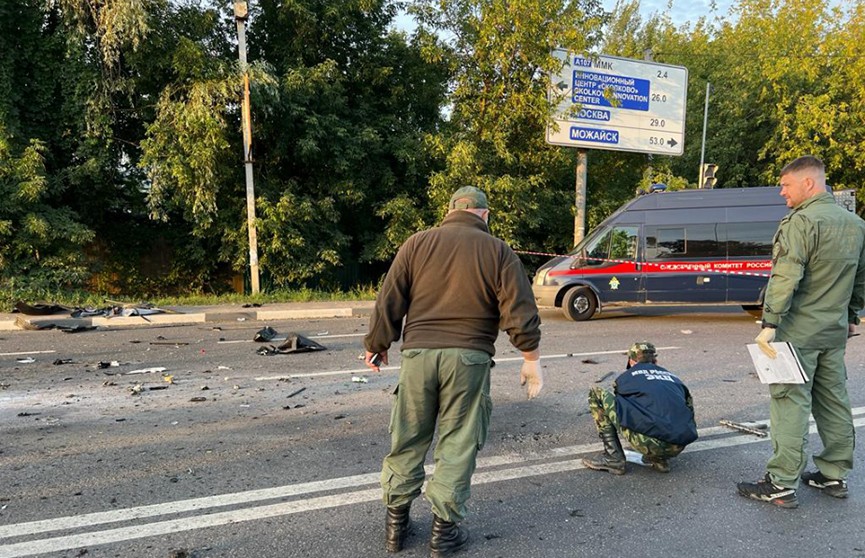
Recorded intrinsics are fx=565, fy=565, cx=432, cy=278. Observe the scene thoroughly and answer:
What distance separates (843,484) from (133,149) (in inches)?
593

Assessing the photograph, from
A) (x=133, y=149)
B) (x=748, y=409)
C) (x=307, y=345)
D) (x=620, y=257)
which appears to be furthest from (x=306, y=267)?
(x=748, y=409)

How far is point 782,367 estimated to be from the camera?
3.26m

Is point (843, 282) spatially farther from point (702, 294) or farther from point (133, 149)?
point (133, 149)

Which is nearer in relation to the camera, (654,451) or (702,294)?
(654,451)

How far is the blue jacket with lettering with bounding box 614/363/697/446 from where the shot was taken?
358 cm

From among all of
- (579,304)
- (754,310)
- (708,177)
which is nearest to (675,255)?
(579,304)

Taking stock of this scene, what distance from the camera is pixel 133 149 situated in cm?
1391

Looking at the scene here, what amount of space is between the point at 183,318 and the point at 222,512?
324 inches

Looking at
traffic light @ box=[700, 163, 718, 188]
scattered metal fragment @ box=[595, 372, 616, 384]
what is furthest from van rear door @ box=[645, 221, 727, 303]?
scattered metal fragment @ box=[595, 372, 616, 384]

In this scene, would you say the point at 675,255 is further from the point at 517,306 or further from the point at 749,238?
the point at 517,306

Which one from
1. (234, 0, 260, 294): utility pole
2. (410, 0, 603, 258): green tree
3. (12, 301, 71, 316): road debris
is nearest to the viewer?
(12, 301, 71, 316): road debris

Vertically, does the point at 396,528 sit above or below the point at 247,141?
below

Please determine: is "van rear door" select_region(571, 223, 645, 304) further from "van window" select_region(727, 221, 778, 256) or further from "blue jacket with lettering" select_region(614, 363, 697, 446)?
"blue jacket with lettering" select_region(614, 363, 697, 446)

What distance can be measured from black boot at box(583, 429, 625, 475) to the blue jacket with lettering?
0.61 ft
